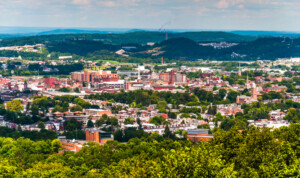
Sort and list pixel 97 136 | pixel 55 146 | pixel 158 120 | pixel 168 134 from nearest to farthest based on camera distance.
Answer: pixel 55 146, pixel 97 136, pixel 168 134, pixel 158 120

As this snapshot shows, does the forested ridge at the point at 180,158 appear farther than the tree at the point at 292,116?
No

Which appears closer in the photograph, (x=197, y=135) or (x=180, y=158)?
(x=180, y=158)

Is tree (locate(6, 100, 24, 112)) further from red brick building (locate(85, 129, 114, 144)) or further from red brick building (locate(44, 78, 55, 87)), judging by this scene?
red brick building (locate(44, 78, 55, 87))

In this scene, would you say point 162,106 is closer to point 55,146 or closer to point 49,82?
point 55,146

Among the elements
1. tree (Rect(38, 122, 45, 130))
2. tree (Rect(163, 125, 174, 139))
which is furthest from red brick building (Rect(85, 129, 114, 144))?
tree (Rect(38, 122, 45, 130))

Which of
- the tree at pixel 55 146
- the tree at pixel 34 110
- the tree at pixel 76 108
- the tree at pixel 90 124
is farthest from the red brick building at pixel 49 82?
the tree at pixel 55 146

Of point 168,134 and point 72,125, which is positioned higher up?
point 168,134

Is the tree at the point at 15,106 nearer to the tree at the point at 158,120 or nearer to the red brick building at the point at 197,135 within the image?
the tree at the point at 158,120

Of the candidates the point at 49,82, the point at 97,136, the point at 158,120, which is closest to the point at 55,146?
the point at 97,136

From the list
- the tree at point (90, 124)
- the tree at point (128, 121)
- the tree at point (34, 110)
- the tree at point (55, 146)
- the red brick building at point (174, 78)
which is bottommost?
the red brick building at point (174, 78)

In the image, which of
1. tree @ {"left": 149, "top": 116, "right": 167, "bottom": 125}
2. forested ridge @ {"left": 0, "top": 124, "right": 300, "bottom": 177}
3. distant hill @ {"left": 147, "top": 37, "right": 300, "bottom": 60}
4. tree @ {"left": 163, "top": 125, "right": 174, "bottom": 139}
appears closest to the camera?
forested ridge @ {"left": 0, "top": 124, "right": 300, "bottom": 177}
